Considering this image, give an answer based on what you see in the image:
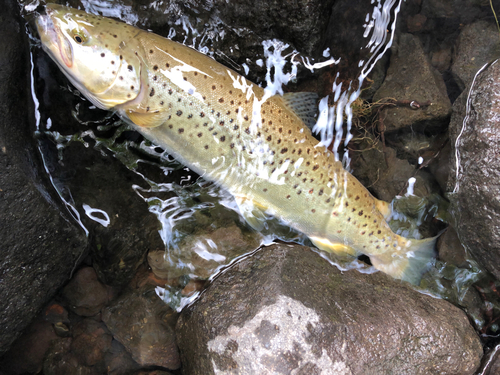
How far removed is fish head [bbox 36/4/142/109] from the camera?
2.15 meters

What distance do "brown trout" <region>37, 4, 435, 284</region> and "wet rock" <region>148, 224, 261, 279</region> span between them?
0.19 metres

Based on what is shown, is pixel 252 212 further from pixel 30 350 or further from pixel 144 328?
pixel 30 350

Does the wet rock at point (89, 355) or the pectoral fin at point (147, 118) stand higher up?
the pectoral fin at point (147, 118)

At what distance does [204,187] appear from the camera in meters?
2.93

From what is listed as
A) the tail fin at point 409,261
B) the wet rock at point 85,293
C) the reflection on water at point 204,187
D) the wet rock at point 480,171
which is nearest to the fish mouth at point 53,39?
the reflection on water at point 204,187

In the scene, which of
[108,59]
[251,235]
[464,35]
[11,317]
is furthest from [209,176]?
[464,35]

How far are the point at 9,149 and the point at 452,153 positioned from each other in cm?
332

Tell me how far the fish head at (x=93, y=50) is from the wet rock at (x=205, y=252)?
1.28 metres

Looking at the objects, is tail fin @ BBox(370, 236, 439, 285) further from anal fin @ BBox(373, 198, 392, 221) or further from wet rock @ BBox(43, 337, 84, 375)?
wet rock @ BBox(43, 337, 84, 375)

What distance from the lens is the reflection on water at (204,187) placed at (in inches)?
106

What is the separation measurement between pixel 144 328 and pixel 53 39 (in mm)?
2282

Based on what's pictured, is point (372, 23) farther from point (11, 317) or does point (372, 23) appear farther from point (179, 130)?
point (11, 317)

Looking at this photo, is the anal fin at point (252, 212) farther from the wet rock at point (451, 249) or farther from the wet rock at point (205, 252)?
the wet rock at point (451, 249)

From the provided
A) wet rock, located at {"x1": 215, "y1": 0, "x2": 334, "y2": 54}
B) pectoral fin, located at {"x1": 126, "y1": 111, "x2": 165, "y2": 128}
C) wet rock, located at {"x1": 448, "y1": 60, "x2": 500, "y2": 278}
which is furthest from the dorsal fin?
wet rock, located at {"x1": 448, "y1": 60, "x2": 500, "y2": 278}
